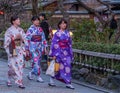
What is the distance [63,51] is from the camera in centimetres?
986

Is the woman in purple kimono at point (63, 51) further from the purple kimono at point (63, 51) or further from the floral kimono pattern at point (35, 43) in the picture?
the floral kimono pattern at point (35, 43)

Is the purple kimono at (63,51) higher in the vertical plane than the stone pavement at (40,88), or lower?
higher

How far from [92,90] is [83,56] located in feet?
6.08

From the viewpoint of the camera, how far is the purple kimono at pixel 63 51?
32.3 feet

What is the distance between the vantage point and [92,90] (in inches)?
376

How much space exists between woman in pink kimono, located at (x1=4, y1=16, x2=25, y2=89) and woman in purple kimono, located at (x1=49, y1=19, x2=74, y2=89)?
0.78 metres

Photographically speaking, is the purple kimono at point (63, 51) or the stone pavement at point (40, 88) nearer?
the stone pavement at point (40, 88)

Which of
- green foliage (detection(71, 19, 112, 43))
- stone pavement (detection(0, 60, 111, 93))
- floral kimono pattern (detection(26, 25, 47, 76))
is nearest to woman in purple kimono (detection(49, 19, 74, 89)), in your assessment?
stone pavement (detection(0, 60, 111, 93))

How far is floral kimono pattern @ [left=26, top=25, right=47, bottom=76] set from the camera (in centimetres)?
1065

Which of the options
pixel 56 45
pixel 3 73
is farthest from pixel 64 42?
pixel 3 73

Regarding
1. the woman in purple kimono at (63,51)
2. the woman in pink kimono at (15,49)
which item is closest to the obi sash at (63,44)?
the woman in purple kimono at (63,51)

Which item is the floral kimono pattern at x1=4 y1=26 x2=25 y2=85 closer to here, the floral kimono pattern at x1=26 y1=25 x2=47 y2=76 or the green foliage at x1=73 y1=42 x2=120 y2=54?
the floral kimono pattern at x1=26 y1=25 x2=47 y2=76

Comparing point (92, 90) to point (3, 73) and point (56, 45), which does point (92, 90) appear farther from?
point (3, 73)

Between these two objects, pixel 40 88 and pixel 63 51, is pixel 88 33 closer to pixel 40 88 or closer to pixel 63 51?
pixel 63 51
